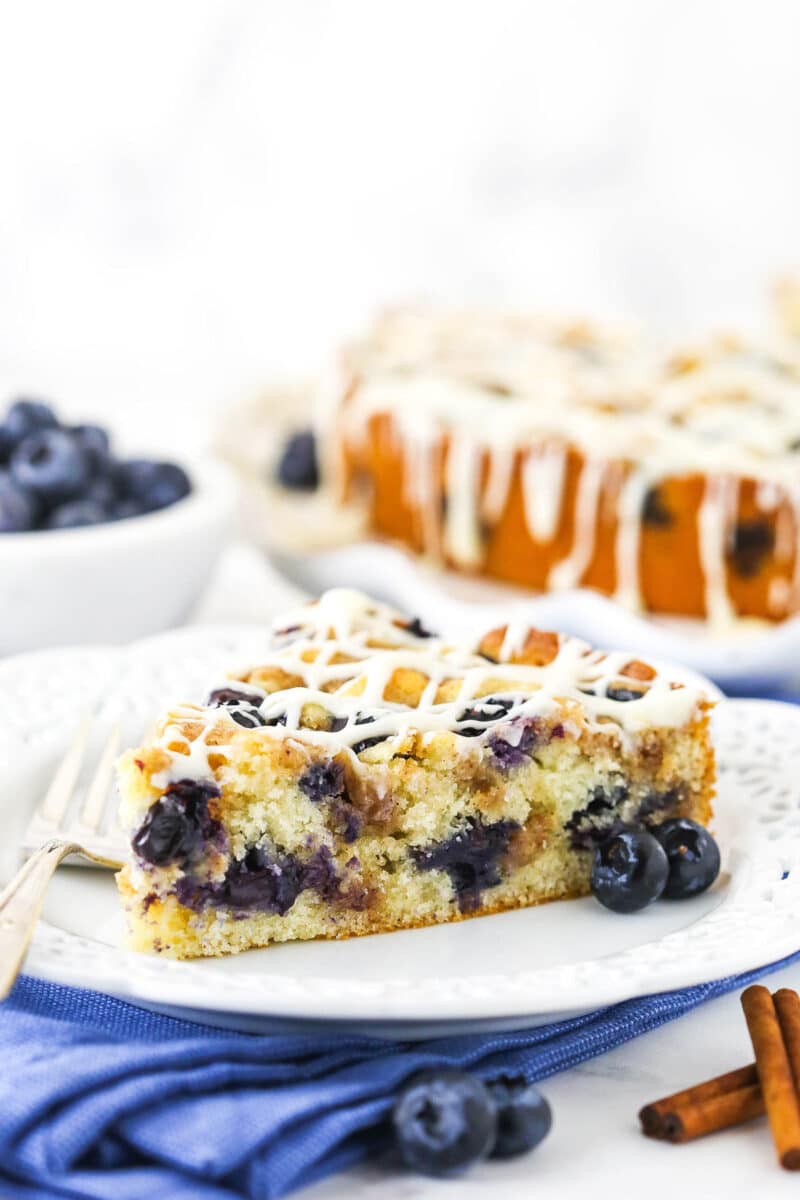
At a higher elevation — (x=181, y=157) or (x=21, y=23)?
(x=21, y=23)

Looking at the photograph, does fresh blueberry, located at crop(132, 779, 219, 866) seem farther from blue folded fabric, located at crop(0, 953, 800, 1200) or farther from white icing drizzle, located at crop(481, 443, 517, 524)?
white icing drizzle, located at crop(481, 443, 517, 524)

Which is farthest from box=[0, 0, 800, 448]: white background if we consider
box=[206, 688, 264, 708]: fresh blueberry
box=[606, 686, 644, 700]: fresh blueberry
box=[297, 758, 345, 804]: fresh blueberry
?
box=[297, 758, 345, 804]: fresh blueberry

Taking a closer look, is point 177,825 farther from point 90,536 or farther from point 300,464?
point 300,464

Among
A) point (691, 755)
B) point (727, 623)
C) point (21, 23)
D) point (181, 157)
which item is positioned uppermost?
point (21, 23)

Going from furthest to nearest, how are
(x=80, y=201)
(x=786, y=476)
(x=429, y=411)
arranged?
(x=80, y=201)
(x=429, y=411)
(x=786, y=476)

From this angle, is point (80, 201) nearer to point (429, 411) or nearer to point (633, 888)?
point (429, 411)

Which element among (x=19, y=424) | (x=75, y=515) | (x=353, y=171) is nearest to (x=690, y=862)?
(x=75, y=515)

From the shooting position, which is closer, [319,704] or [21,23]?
[319,704]

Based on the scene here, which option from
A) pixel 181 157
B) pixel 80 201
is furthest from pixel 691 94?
pixel 80 201
